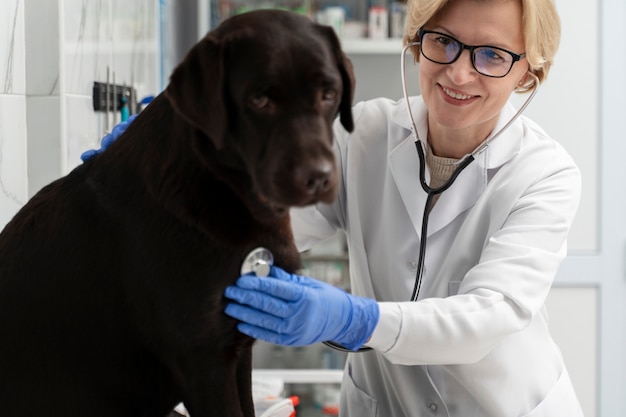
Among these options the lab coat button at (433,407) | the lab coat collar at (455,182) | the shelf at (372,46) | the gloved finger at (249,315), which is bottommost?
the lab coat button at (433,407)

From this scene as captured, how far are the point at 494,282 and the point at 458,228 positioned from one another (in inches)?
8.9

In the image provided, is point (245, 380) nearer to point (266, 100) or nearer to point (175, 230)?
point (175, 230)

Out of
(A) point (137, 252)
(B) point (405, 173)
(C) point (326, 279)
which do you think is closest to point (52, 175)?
(A) point (137, 252)

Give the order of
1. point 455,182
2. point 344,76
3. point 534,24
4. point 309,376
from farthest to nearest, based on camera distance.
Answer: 1. point 309,376
2. point 455,182
3. point 534,24
4. point 344,76

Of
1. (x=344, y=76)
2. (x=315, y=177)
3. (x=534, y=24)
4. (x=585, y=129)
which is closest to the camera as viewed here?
(x=315, y=177)

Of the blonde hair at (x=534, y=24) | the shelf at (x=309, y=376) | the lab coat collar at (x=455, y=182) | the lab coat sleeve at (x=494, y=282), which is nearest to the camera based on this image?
the lab coat sleeve at (x=494, y=282)

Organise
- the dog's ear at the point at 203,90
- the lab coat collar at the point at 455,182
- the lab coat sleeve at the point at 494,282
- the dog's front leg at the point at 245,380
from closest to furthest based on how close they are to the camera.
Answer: the dog's ear at the point at 203,90
the dog's front leg at the point at 245,380
the lab coat sleeve at the point at 494,282
the lab coat collar at the point at 455,182

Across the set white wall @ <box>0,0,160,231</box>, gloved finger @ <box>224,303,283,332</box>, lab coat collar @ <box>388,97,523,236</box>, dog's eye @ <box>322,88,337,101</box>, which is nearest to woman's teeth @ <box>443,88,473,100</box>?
lab coat collar @ <box>388,97,523,236</box>

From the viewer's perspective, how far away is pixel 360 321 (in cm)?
112

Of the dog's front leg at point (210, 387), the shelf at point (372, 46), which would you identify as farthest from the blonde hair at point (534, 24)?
the shelf at point (372, 46)

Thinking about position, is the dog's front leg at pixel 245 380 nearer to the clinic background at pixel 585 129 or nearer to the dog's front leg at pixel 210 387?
the dog's front leg at pixel 210 387

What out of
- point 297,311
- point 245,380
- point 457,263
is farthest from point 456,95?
point 245,380

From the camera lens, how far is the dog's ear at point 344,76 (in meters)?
0.94

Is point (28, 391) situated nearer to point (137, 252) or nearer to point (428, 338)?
point (137, 252)
